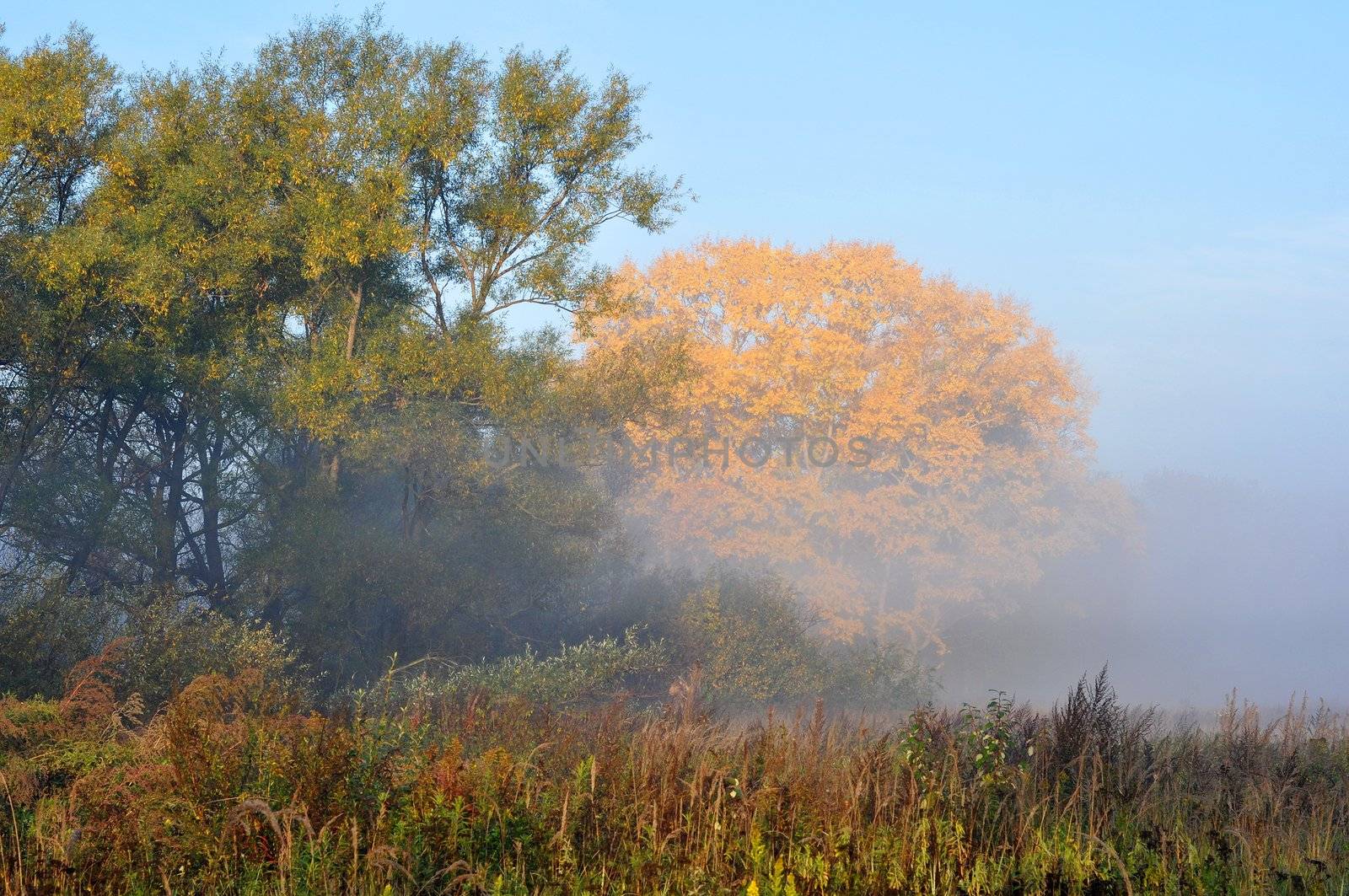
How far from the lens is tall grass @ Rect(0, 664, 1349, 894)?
4.97 m

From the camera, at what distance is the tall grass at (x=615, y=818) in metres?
4.97

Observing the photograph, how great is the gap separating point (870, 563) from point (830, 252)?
1157 cm

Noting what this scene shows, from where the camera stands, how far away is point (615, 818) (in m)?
5.73

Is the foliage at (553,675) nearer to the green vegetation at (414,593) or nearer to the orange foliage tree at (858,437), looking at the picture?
the green vegetation at (414,593)

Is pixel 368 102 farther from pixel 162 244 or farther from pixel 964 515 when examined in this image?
pixel 964 515

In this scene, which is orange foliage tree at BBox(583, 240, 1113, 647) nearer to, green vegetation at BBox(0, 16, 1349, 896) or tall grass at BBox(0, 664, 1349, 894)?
green vegetation at BBox(0, 16, 1349, 896)

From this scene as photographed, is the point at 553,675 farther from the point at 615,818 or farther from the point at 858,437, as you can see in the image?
the point at 858,437

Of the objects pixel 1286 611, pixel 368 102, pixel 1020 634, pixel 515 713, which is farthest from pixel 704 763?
pixel 1286 611

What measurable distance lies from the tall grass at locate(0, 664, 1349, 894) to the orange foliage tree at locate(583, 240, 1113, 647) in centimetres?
2544

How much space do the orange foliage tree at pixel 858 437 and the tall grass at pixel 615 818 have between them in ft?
83.5

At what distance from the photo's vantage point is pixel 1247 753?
9148 millimetres

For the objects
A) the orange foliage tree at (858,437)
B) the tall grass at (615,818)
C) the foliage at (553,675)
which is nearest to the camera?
the tall grass at (615,818)

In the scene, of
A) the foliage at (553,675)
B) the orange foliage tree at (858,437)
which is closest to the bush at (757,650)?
the foliage at (553,675)

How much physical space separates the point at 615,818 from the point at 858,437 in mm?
33218
